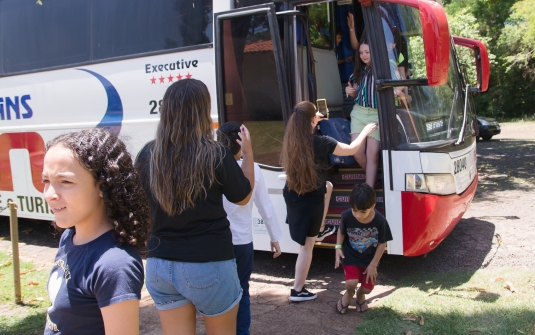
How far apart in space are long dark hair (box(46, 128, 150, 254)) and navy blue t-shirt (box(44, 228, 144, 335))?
0.18 feet

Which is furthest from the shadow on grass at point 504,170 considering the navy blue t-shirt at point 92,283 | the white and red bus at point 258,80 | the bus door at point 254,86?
the navy blue t-shirt at point 92,283

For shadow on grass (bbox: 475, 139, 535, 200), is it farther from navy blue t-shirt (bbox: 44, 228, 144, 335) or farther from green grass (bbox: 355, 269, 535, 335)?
navy blue t-shirt (bbox: 44, 228, 144, 335)

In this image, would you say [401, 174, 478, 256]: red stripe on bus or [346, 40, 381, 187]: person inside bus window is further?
[346, 40, 381, 187]: person inside bus window

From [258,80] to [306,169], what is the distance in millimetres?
1508

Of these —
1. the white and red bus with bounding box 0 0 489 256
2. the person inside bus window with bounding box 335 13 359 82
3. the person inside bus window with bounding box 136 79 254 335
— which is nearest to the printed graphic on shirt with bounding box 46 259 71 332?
the person inside bus window with bounding box 136 79 254 335

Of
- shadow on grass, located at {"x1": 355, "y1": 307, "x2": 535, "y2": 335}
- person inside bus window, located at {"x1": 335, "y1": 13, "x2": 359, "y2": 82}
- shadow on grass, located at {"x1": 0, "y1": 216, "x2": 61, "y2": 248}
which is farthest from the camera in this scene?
shadow on grass, located at {"x1": 0, "y1": 216, "x2": 61, "y2": 248}

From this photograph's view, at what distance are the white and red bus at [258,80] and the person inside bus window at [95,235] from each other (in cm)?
278

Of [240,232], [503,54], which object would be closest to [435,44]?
[240,232]

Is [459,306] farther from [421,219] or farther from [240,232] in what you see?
[240,232]

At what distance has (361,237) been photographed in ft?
14.7

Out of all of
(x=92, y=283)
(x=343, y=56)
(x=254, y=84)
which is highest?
(x=343, y=56)

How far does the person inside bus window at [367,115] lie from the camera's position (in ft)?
17.8

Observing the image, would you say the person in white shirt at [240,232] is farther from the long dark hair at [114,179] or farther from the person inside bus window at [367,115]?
the person inside bus window at [367,115]

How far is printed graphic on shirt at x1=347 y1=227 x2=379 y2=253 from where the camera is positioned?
4453 mm
